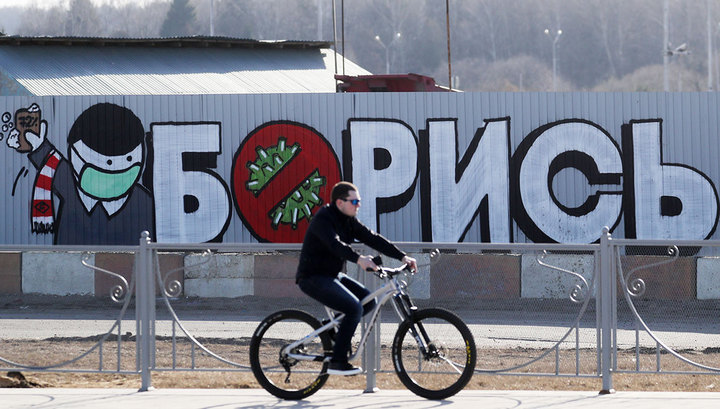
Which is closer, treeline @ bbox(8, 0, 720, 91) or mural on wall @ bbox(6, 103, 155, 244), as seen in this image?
mural on wall @ bbox(6, 103, 155, 244)

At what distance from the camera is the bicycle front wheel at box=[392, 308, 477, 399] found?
7.82m


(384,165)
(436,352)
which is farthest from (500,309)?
(384,165)

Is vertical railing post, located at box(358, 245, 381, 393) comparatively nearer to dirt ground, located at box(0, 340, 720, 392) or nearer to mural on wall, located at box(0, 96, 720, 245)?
dirt ground, located at box(0, 340, 720, 392)

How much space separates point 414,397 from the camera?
8.10 metres

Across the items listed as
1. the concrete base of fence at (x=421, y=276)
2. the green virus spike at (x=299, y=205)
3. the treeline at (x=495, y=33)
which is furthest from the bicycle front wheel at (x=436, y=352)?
the treeline at (x=495, y=33)

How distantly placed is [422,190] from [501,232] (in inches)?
70.0

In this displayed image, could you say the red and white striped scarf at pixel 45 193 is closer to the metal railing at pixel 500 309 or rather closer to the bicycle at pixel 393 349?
the metal railing at pixel 500 309

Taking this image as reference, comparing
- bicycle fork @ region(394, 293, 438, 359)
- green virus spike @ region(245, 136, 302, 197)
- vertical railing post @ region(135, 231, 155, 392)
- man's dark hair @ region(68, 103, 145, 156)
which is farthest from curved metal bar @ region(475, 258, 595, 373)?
man's dark hair @ region(68, 103, 145, 156)

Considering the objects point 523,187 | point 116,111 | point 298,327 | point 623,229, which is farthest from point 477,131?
point 298,327

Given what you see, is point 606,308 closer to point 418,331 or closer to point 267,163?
point 418,331

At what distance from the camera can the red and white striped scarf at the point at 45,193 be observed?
70.3ft

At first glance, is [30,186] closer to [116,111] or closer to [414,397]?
[116,111]

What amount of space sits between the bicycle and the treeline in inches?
4102

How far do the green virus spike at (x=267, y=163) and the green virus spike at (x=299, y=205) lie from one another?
0.53 meters
